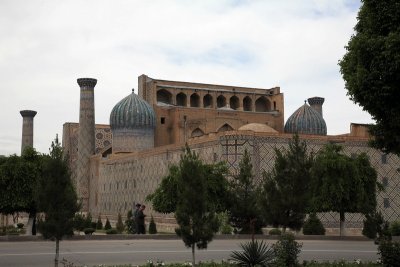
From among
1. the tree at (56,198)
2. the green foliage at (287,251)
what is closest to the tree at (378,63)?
the green foliage at (287,251)

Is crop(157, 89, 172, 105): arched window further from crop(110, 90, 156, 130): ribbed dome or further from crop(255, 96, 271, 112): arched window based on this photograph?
crop(255, 96, 271, 112): arched window

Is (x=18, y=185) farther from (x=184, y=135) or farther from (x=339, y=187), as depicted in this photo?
(x=184, y=135)

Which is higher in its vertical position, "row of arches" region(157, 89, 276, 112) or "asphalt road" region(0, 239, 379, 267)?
"row of arches" region(157, 89, 276, 112)

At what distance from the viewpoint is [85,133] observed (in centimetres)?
5003

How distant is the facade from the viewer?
33250 mm

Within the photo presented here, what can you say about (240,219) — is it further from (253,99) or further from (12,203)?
(253,99)

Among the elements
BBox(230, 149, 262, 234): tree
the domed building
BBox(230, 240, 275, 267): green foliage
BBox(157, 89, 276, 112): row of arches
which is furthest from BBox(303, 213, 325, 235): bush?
BBox(157, 89, 276, 112): row of arches

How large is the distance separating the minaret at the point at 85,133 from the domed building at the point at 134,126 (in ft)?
13.3

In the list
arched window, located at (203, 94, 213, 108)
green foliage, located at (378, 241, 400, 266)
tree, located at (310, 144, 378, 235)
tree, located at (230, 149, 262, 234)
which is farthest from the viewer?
arched window, located at (203, 94, 213, 108)

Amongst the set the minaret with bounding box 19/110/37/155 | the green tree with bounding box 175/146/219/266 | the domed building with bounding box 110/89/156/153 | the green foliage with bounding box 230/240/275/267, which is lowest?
the green foliage with bounding box 230/240/275/267

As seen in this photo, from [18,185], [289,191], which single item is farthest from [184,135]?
[289,191]

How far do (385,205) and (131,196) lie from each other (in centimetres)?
1778

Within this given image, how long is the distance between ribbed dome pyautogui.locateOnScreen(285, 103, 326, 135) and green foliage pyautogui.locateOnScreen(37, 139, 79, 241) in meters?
36.5

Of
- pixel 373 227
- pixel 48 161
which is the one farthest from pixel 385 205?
pixel 48 161
